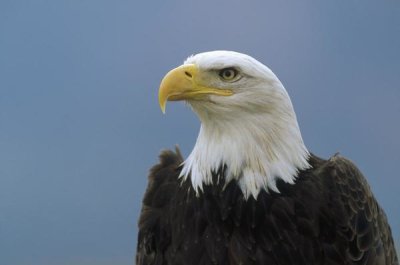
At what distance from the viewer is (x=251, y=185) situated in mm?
3650

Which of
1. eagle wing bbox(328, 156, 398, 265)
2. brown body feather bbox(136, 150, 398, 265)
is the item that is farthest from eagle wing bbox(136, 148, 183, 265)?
eagle wing bbox(328, 156, 398, 265)

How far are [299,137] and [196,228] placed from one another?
887 mm

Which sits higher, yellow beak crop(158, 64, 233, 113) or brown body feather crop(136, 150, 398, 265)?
yellow beak crop(158, 64, 233, 113)

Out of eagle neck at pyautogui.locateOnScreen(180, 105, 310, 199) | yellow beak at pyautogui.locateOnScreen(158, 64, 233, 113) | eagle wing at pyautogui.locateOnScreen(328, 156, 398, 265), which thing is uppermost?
yellow beak at pyautogui.locateOnScreen(158, 64, 233, 113)

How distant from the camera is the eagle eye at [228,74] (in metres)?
3.54

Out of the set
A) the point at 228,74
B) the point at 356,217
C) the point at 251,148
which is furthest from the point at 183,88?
the point at 356,217

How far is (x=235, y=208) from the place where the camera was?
3.67 meters

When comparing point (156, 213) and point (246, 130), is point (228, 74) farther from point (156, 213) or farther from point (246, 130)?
point (156, 213)

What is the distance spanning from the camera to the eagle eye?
354 centimetres

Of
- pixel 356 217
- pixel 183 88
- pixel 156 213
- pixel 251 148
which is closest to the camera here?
pixel 183 88

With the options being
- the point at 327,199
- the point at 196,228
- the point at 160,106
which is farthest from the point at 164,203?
the point at 327,199

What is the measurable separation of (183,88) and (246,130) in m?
0.47

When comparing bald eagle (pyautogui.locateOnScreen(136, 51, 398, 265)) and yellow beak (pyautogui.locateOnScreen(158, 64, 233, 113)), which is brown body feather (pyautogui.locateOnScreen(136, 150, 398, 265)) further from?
yellow beak (pyautogui.locateOnScreen(158, 64, 233, 113))

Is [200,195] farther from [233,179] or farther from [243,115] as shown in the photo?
[243,115]
